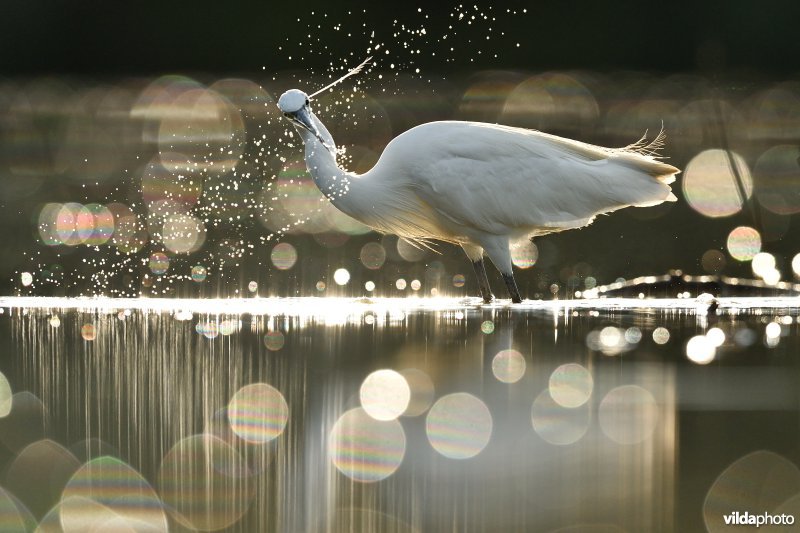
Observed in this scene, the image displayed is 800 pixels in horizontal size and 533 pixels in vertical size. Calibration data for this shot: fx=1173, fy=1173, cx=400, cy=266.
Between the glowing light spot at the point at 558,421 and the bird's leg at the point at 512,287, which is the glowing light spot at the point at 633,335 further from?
the glowing light spot at the point at 558,421

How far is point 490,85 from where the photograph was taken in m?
19.5

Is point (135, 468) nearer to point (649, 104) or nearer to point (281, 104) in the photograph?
point (281, 104)

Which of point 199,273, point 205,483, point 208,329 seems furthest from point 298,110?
point 205,483

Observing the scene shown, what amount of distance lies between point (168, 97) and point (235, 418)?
57.9ft

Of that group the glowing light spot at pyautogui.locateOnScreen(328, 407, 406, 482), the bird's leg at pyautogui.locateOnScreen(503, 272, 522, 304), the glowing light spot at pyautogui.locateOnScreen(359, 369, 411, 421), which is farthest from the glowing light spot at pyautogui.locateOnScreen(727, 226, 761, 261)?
the glowing light spot at pyautogui.locateOnScreen(328, 407, 406, 482)

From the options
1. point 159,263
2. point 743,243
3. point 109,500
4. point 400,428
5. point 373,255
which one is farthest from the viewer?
point 743,243

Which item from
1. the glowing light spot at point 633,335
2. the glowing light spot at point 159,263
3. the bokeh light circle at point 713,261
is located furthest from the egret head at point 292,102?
the bokeh light circle at point 713,261

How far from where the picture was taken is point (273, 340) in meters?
5.87

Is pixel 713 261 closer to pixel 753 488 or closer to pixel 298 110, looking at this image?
pixel 298 110

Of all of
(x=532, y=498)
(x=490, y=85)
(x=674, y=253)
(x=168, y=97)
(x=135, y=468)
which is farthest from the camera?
(x=168, y=97)

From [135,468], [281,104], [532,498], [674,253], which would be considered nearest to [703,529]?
[532,498]

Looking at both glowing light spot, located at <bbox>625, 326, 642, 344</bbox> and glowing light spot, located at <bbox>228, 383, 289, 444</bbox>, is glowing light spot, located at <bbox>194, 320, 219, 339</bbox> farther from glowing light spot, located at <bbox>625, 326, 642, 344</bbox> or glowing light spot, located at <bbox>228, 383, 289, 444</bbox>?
glowing light spot, located at <bbox>625, 326, 642, 344</bbox>

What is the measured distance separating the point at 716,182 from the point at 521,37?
458 cm

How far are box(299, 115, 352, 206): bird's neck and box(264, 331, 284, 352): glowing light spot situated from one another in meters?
1.17
